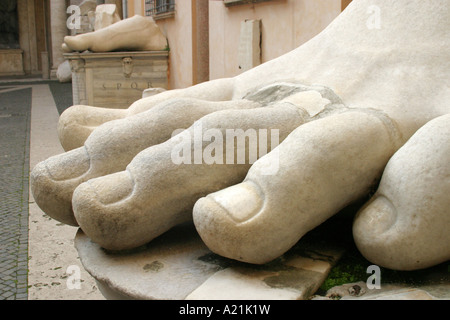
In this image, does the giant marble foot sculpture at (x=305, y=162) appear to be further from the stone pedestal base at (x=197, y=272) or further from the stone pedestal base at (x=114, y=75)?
the stone pedestal base at (x=114, y=75)

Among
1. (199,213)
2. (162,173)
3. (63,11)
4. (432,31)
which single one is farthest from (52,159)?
(63,11)

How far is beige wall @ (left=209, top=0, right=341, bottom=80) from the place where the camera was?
3814mm

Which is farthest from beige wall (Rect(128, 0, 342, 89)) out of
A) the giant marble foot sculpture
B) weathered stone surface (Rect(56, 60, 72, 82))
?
weathered stone surface (Rect(56, 60, 72, 82))

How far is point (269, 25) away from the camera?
4602mm

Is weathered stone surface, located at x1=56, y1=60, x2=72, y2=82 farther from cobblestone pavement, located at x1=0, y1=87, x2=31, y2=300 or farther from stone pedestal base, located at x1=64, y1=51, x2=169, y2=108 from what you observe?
stone pedestal base, located at x1=64, y1=51, x2=169, y2=108

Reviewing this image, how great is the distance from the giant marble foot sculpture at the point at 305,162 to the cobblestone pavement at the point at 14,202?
34.5 inches

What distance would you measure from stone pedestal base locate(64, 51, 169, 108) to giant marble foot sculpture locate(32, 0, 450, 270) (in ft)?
19.1

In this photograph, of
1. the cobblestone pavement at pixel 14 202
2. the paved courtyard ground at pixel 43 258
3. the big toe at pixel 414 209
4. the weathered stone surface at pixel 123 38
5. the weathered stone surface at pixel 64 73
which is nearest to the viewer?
the big toe at pixel 414 209

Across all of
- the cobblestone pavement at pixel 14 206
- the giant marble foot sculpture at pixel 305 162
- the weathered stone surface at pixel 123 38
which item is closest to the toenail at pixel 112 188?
the giant marble foot sculpture at pixel 305 162

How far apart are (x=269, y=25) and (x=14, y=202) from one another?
8.37ft

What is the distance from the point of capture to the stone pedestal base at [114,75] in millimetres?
7379

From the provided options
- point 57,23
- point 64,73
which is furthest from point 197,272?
point 57,23

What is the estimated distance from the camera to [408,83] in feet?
5.59
